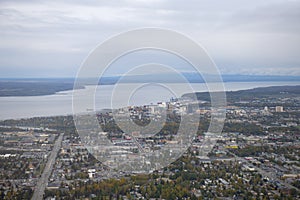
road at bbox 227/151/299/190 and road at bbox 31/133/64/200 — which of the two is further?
road at bbox 227/151/299/190

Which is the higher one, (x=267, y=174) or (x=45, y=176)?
(x=45, y=176)

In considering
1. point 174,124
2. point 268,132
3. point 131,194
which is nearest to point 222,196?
point 131,194

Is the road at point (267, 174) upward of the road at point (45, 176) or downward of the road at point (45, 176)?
downward

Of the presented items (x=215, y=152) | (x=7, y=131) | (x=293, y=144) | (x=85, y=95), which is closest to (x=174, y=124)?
(x=215, y=152)

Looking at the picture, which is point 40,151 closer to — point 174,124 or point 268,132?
point 174,124

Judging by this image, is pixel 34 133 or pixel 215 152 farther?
pixel 34 133

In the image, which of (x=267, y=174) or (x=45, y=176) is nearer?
(x=45, y=176)

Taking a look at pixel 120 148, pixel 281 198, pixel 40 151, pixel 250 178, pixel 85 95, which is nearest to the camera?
pixel 281 198

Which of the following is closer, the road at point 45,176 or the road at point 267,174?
the road at point 45,176

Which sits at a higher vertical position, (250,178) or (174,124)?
(174,124)

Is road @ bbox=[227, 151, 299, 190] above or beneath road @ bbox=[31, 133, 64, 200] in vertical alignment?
beneath

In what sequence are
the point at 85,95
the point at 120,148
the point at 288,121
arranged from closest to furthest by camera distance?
the point at 120,148 < the point at 288,121 < the point at 85,95
